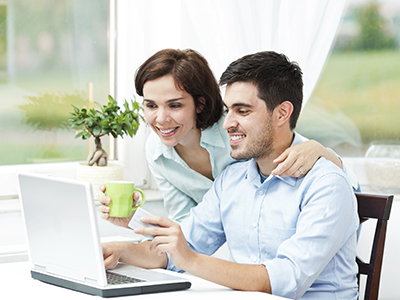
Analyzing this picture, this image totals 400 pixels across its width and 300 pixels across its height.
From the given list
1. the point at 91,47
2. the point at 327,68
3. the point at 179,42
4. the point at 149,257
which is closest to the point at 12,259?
the point at 149,257

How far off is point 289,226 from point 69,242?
1.91 feet

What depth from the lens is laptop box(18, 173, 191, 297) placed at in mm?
1044

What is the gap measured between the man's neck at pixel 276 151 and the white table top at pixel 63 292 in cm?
40

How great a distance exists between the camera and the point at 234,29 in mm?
2201

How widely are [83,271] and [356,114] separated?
166 centimetres

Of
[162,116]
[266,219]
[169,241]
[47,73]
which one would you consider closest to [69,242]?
[169,241]

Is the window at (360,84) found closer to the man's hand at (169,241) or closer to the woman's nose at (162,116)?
the woman's nose at (162,116)

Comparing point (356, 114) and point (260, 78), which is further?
point (356, 114)

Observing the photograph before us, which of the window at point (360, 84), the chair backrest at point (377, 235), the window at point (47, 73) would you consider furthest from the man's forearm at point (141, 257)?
the window at point (360, 84)

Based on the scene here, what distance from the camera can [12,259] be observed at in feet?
5.80

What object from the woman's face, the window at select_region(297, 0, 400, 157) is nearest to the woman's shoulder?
the woman's face

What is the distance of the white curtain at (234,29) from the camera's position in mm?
2162

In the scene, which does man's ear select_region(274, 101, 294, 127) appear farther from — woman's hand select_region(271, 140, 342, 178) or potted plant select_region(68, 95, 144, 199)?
potted plant select_region(68, 95, 144, 199)

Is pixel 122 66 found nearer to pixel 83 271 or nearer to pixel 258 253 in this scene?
pixel 258 253
